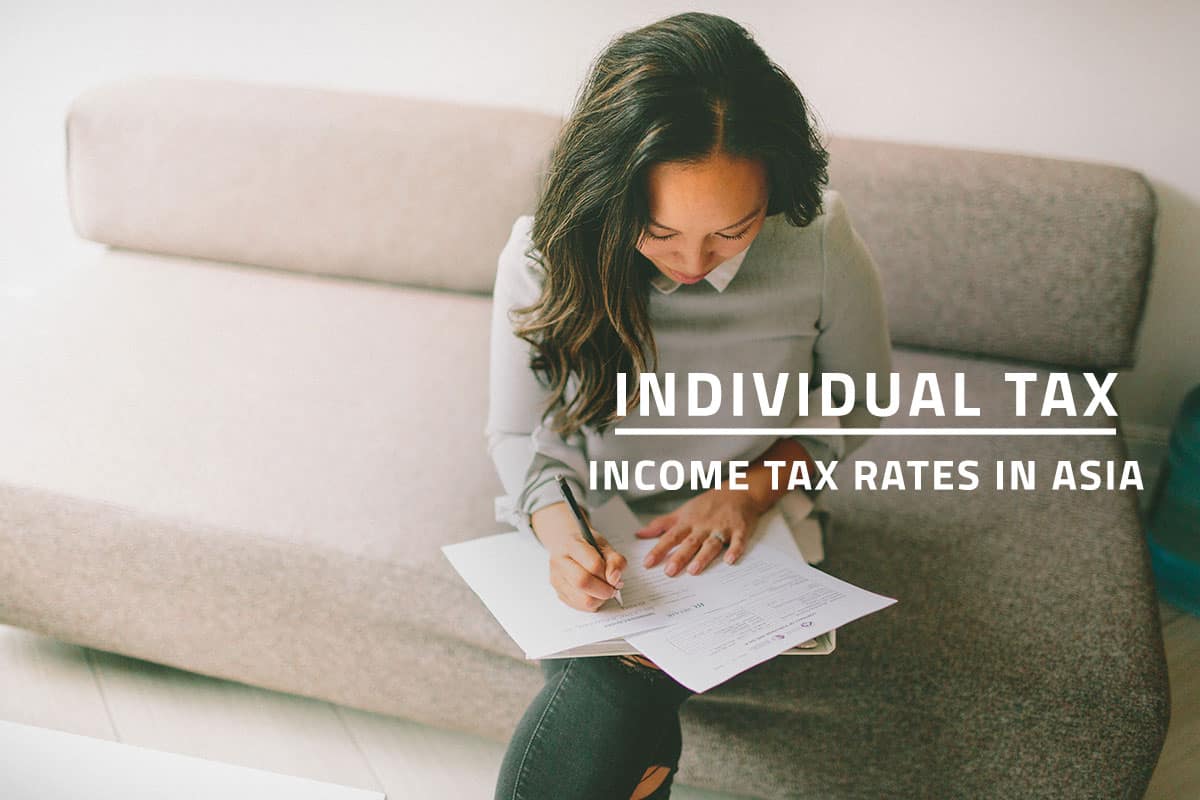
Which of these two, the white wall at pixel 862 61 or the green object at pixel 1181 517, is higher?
the white wall at pixel 862 61

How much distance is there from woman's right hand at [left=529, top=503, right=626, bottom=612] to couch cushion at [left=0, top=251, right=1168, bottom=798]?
166 mm

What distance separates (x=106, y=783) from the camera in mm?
792

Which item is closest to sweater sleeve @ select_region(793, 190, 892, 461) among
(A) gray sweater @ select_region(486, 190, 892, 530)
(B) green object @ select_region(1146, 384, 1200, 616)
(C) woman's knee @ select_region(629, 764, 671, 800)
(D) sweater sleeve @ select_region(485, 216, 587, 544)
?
(A) gray sweater @ select_region(486, 190, 892, 530)

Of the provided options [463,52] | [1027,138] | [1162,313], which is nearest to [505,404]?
[463,52]

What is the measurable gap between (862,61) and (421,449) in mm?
958

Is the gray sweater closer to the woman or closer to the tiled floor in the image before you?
the woman

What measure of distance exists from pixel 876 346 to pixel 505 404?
0.42m

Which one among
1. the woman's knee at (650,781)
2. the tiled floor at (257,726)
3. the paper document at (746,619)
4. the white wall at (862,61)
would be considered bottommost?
the tiled floor at (257,726)

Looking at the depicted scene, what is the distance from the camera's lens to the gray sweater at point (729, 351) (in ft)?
3.18

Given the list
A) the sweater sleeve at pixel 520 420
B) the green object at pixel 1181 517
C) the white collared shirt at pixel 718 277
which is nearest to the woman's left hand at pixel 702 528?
the sweater sleeve at pixel 520 420

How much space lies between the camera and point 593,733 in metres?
0.83

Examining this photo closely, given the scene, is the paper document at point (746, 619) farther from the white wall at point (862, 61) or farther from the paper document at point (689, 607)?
the white wall at point (862, 61)

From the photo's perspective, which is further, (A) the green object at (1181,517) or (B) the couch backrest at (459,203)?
(A) the green object at (1181,517)

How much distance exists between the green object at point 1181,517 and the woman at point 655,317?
812 mm
